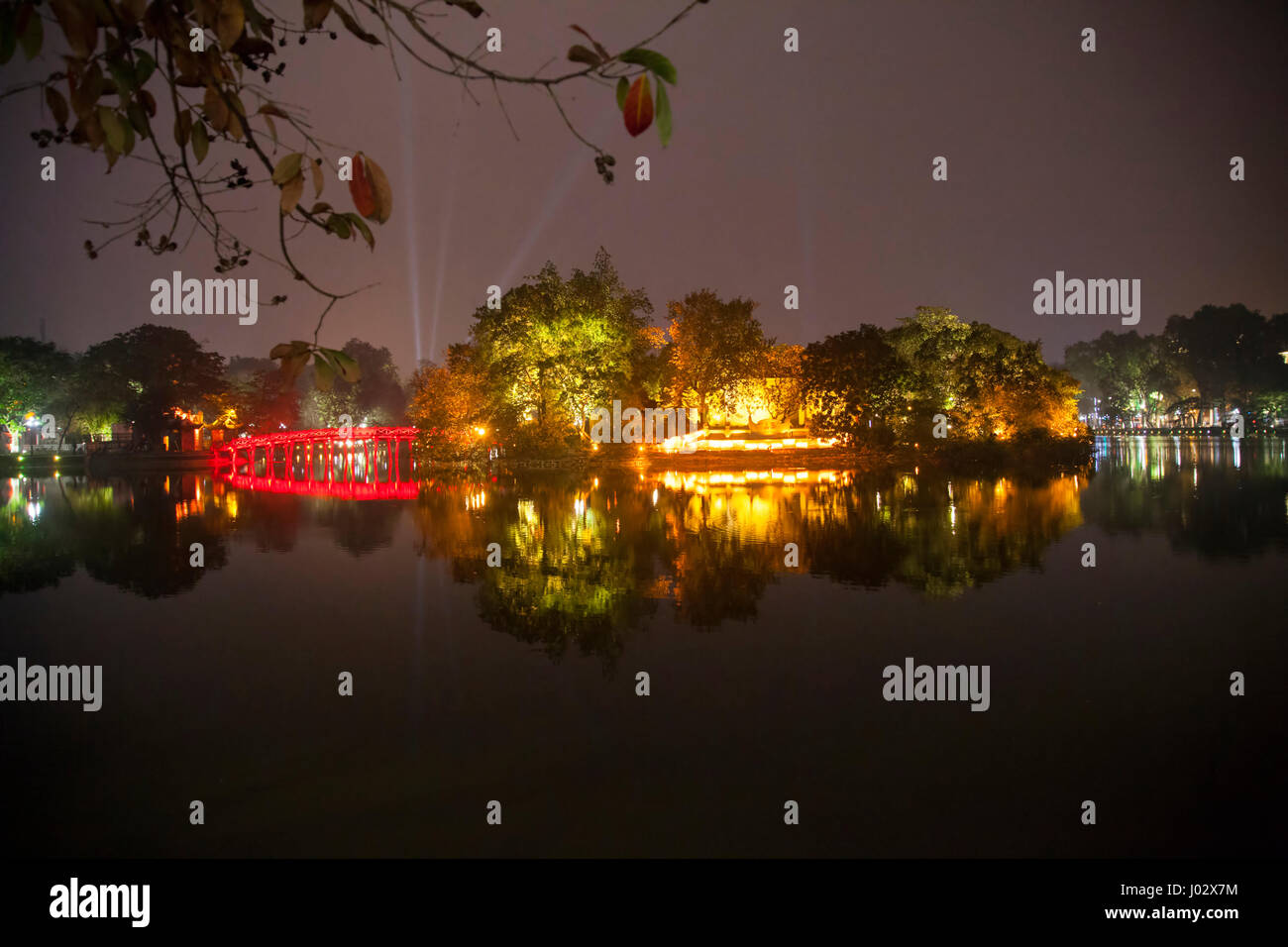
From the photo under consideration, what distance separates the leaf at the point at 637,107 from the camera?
3113 millimetres

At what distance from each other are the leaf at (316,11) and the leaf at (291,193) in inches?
21.8

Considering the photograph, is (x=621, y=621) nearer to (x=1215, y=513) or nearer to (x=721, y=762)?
(x=721, y=762)

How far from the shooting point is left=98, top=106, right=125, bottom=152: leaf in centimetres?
324

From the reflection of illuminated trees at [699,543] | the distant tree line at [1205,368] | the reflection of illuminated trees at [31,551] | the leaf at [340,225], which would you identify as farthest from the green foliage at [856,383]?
the distant tree line at [1205,368]

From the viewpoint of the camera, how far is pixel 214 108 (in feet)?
11.3

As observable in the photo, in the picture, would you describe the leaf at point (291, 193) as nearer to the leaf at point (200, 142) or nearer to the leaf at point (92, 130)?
the leaf at point (200, 142)

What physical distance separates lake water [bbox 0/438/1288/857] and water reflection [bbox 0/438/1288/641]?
6.5 inches

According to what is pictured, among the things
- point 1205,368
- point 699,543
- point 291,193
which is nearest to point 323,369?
point 291,193

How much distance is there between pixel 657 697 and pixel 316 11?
7847 mm

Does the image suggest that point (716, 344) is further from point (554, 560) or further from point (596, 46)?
point (596, 46)

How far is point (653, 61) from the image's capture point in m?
3.00

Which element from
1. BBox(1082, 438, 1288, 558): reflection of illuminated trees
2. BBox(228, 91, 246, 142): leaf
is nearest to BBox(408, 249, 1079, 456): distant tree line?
BBox(1082, 438, 1288, 558): reflection of illuminated trees

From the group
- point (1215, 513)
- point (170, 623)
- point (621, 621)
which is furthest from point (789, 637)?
point (1215, 513)
